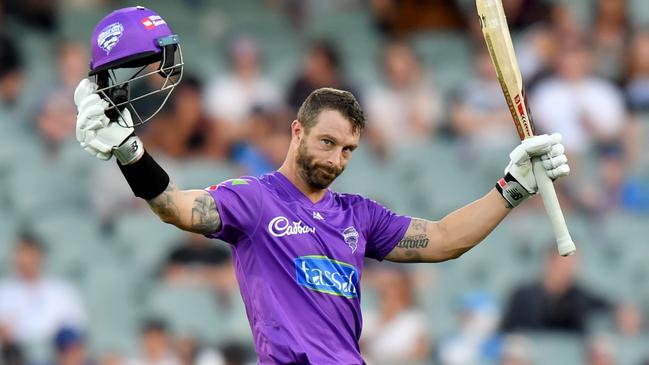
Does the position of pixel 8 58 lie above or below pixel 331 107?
above

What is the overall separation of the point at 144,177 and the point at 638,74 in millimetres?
9723

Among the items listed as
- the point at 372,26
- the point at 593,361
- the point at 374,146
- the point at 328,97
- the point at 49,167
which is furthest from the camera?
the point at 372,26

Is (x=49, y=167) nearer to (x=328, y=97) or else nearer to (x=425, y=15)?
(x=425, y=15)

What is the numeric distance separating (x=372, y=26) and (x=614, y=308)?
496cm

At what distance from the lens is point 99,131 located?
609 cm

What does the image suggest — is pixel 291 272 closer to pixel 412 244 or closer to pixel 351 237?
pixel 351 237

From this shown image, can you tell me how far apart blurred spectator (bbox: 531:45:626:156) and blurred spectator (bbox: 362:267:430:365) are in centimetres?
281

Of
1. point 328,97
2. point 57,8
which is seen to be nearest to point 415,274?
point 57,8

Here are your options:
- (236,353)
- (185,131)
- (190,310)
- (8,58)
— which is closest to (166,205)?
(236,353)

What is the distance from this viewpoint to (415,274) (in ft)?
42.1

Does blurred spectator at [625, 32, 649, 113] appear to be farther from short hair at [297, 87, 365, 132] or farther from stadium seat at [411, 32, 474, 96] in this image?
short hair at [297, 87, 365, 132]

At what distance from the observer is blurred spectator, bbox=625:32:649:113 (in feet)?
48.3

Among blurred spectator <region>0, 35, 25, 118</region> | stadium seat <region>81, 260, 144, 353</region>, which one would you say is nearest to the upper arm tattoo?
stadium seat <region>81, 260, 144, 353</region>

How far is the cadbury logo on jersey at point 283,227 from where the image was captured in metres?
6.51
